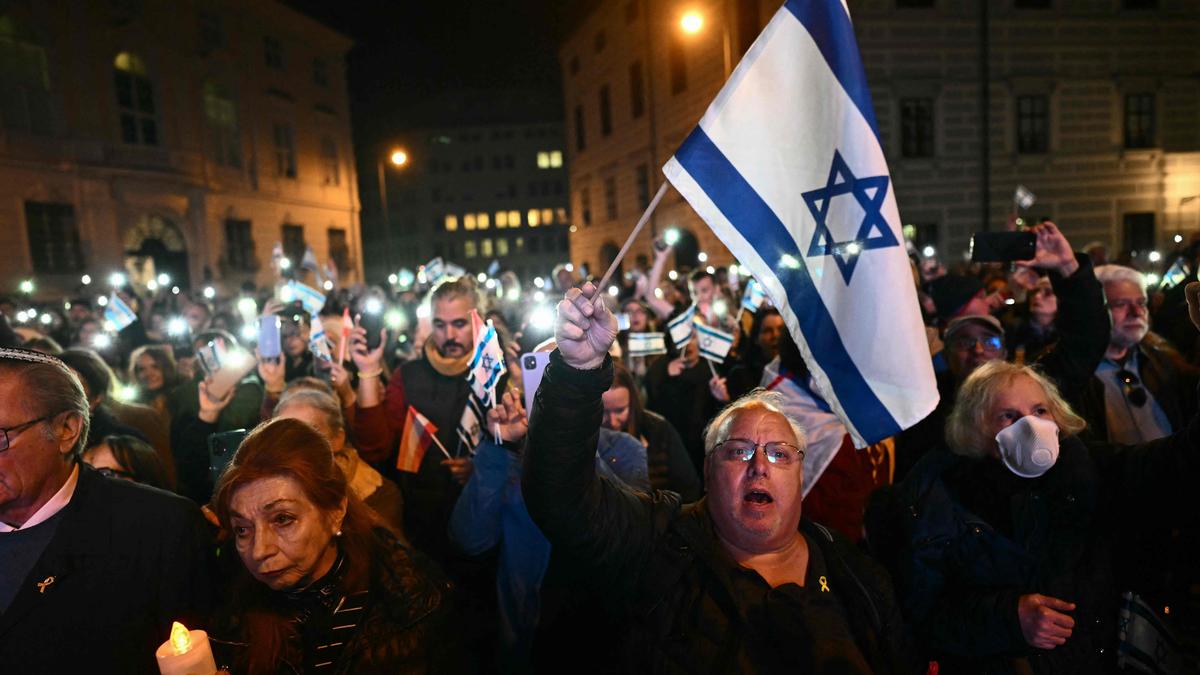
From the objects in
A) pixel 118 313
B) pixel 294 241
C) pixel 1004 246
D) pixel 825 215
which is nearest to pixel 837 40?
pixel 825 215

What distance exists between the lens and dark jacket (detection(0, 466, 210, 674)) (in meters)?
2.13

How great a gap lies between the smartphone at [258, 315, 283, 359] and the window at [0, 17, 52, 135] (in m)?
23.3

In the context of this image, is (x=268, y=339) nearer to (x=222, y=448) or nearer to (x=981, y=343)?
(x=222, y=448)

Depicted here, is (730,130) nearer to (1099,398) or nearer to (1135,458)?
(1135,458)

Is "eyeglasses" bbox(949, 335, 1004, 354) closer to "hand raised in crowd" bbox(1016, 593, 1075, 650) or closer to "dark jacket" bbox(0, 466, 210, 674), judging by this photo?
"hand raised in crowd" bbox(1016, 593, 1075, 650)

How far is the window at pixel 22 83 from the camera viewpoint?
21219 mm

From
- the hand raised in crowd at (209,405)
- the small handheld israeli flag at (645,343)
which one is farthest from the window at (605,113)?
the hand raised in crowd at (209,405)

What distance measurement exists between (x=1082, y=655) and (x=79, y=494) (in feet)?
11.2

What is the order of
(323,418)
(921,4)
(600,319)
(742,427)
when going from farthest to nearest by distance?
1. (921,4)
2. (323,418)
3. (742,427)
4. (600,319)

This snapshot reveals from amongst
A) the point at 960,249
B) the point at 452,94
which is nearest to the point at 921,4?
the point at 960,249

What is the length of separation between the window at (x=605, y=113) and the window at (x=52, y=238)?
21.0m

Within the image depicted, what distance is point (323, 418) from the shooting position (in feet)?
10.8

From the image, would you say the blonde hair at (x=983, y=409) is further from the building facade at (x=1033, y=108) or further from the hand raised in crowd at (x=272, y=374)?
the building facade at (x=1033, y=108)

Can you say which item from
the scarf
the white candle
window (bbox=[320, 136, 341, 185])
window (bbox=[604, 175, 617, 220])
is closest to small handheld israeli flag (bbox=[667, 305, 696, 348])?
the scarf
